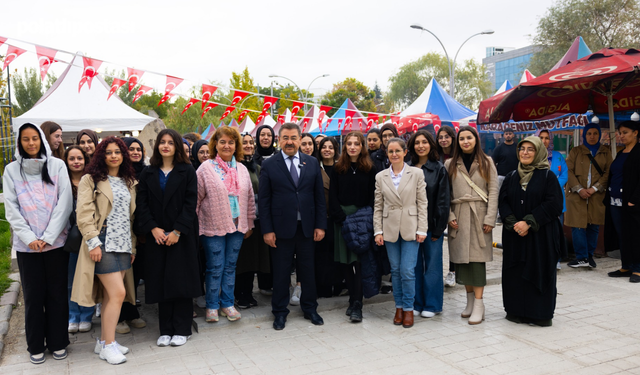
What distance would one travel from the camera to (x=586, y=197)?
708 cm

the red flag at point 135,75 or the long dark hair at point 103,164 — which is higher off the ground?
the red flag at point 135,75

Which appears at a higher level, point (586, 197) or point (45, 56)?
point (45, 56)

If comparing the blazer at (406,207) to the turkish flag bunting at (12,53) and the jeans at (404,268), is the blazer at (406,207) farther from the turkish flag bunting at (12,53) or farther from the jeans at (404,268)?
the turkish flag bunting at (12,53)

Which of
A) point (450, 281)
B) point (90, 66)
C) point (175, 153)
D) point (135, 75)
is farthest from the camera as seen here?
point (135, 75)

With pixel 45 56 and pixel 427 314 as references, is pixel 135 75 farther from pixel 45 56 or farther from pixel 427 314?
pixel 427 314

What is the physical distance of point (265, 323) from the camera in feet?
16.4

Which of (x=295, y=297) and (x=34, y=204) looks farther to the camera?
(x=295, y=297)

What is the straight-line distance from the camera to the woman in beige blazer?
15.5 ft

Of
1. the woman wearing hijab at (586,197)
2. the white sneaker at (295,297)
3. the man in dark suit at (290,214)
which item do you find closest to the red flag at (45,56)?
the man in dark suit at (290,214)

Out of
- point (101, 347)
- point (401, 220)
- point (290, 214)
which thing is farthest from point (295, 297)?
point (101, 347)

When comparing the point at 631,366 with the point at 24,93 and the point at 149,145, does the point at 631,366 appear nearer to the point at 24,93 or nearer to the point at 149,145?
the point at 149,145

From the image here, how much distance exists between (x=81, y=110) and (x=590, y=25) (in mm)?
27652

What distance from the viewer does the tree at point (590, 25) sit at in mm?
25844

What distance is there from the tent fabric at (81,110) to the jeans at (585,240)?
872cm
